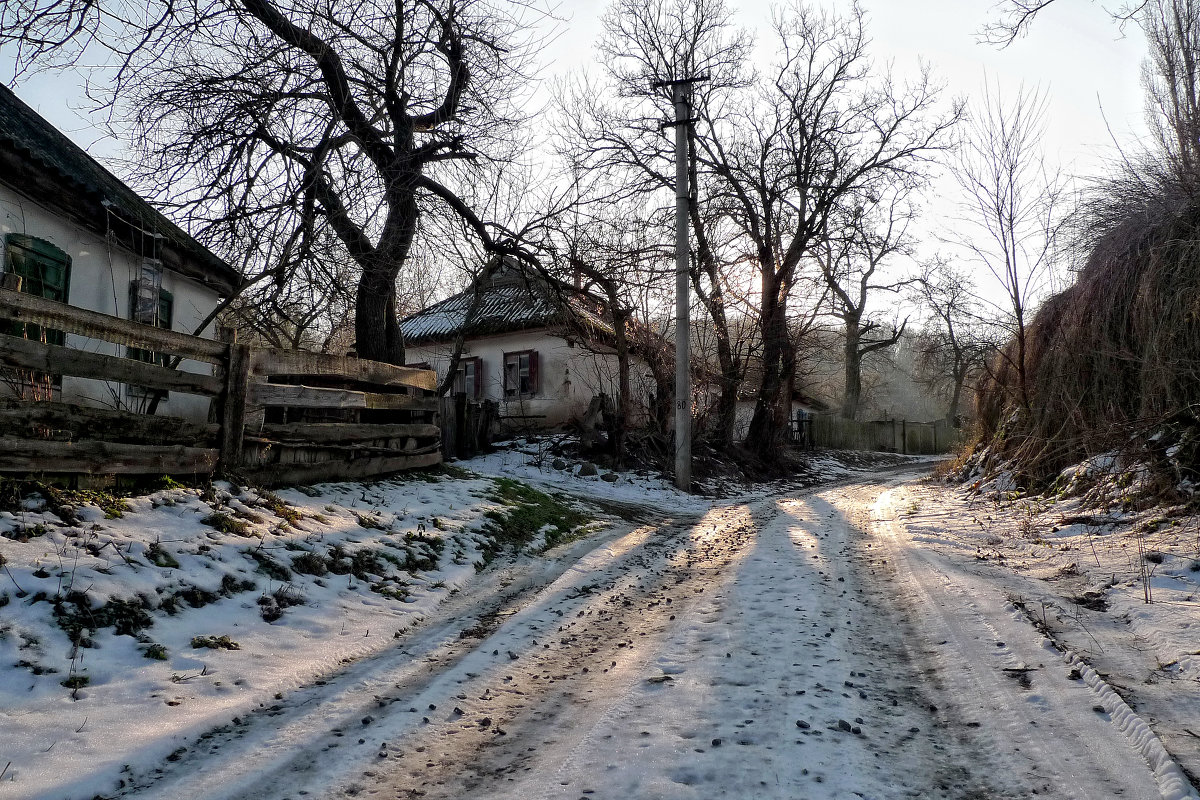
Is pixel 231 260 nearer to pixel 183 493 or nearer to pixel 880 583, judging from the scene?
pixel 183 493

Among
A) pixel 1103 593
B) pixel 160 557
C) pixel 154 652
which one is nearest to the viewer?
pixel 154 652

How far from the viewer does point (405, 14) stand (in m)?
8.52

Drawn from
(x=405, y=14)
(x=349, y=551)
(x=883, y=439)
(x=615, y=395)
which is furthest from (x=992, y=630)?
(x=883, y=439)

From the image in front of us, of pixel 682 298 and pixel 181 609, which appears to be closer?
pixel 181 609

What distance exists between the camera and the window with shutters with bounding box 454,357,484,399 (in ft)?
75.1

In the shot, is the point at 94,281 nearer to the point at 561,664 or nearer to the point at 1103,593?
the point at 561,664

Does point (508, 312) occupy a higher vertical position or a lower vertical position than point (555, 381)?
higher

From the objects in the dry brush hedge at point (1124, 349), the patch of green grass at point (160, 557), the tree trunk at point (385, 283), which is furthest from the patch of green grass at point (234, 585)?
the dry brush hedge at point (1124, 349)

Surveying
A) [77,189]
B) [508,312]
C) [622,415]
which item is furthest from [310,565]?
[508,312]

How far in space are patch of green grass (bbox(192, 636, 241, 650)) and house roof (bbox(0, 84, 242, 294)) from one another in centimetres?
503

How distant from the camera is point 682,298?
46.2 ft

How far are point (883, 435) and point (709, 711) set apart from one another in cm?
3473

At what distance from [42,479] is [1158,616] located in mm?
7408

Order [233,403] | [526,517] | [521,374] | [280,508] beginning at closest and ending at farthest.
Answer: [280,508]
[233,403]
[526,517]
[521,374]
